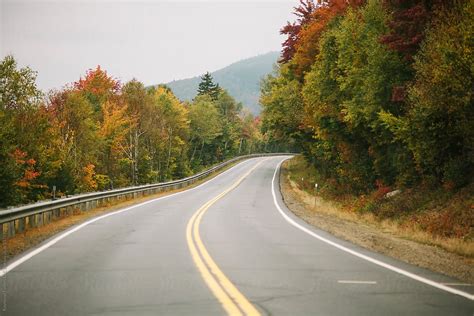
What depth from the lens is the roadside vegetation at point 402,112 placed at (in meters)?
15.7

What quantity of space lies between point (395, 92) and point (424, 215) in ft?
20.7

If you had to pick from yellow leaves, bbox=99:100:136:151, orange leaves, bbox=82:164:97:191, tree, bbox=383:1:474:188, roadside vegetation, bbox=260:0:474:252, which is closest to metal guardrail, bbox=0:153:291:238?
roadside vegetation, bbox=260:0:474:252

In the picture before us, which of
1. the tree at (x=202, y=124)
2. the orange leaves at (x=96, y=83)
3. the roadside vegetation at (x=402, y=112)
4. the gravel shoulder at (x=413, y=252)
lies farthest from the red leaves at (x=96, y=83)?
the gravel shoulder at (x=413, y=252)

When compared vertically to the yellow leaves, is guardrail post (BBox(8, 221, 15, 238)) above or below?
below

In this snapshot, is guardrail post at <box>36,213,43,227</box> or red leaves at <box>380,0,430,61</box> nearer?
guardrail post at <box>36,213,43,227</box>

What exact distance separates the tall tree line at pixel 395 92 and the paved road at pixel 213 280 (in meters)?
7.64

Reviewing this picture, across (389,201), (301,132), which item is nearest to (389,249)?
(389,201)

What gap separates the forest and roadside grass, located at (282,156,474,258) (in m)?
13.9

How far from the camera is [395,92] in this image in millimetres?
21469

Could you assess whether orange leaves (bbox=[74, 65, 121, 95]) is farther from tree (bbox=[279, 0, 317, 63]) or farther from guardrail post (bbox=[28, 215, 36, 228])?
guardrail post (bbox=[28, 215, 36, 228])

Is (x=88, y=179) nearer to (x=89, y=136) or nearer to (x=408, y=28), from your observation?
(x=89, y=136)

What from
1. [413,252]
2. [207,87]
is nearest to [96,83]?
[207,87]

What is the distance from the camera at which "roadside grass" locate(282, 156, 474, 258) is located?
13.8 metres

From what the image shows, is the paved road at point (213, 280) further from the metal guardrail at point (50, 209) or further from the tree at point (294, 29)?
the tree at point (294, 29)
